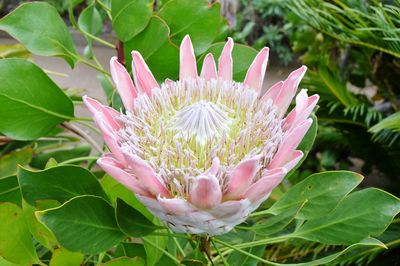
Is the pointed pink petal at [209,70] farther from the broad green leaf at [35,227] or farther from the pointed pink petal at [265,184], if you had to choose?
Answer: the broad green leaf at [35,227]

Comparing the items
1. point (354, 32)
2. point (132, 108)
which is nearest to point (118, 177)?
point (132, 108)

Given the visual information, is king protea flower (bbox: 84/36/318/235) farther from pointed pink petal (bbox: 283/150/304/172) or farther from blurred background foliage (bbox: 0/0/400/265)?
blurred background foliage (bbox: 0/0/400/265)

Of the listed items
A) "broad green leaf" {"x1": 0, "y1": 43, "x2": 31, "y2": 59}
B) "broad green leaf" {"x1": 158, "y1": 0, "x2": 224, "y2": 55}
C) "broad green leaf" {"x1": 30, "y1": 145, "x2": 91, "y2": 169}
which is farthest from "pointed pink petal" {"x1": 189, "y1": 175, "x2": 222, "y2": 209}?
"broad green leaf" {"x1": 0, "y1": 43, "x2": 31, "y2": 59}

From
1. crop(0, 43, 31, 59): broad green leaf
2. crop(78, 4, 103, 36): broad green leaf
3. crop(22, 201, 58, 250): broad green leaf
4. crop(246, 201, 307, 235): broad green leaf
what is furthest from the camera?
crop(0, 43, 31, 59): broad green leaf

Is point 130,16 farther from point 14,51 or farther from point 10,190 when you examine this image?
point 14,51

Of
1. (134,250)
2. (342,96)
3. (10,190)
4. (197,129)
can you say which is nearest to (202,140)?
(197,129)

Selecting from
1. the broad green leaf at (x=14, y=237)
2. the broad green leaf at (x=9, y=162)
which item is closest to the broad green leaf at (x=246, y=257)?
the broad green leaf at (x=14, y=237)

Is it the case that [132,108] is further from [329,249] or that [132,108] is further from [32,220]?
[329,249]
